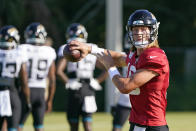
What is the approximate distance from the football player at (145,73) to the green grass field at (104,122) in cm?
644

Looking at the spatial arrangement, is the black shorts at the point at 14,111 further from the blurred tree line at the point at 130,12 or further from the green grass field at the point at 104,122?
the blurred tree line at the point at 130,12

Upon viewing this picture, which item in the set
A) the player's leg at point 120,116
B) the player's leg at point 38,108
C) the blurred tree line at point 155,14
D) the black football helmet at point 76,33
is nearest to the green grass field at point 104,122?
the player's leg at point 38,108

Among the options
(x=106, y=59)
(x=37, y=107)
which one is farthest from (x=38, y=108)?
(x=106, y=59)

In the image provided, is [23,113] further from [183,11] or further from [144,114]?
[183,11]

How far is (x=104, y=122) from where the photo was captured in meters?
13.0

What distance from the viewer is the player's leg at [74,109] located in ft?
27.0

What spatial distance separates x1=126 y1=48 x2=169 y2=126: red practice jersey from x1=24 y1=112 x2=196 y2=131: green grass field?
644cm

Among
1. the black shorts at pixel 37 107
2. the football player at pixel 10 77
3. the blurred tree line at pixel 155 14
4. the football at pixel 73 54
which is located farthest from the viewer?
the blurred tree line at pixel 155 14

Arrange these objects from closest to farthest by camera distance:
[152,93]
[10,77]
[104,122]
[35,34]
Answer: [152,93] → [10,77] → [35,34] → [104,122]

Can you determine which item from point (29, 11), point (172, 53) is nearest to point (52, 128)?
point (29, 11)

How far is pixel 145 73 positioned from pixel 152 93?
0.23 metres

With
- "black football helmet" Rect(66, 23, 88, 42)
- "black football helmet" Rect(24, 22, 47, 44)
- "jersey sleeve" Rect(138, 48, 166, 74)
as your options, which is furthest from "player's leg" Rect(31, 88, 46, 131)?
"jersey sleeve" Rect(138, 48, 166, 74)

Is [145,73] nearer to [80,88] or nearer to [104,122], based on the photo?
[80,88]

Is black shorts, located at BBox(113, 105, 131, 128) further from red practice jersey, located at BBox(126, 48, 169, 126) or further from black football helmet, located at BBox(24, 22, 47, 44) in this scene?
red practice jersey, located at BBox(126, 48, 169, 126)
